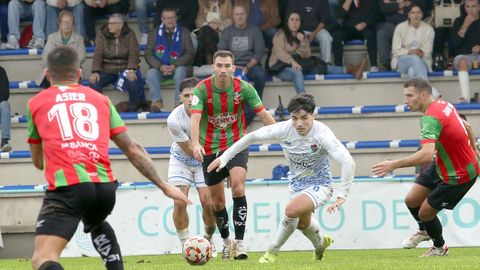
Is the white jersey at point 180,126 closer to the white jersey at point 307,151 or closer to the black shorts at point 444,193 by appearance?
the white jersey at point 307,151

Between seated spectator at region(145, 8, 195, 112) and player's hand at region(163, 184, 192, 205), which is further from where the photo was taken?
seated spectator at region(145, 8, 195, 112)

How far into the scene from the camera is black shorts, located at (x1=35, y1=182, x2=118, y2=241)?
303 inches

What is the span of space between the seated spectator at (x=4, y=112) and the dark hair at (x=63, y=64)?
12.5m

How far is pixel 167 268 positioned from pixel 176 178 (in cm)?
242

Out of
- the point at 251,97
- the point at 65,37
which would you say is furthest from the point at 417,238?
the point at 65,37

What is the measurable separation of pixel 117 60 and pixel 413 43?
5.61m

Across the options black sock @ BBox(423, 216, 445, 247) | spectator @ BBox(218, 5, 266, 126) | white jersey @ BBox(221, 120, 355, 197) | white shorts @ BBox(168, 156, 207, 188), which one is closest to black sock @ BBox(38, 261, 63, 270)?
white jersey @ BBox(221, 120, 355, 197)

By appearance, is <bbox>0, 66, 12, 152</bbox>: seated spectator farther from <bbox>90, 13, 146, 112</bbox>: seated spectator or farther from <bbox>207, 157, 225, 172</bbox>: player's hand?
<bbox>207, 157, 225, 172</bbox>: player's hand

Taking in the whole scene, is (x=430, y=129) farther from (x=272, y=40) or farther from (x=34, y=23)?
(x=34, y=23)

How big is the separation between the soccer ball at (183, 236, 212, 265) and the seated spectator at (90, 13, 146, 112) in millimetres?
9138

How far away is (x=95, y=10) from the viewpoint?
2258cm

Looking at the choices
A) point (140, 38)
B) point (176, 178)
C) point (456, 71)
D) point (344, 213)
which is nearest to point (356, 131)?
point (456, 71)

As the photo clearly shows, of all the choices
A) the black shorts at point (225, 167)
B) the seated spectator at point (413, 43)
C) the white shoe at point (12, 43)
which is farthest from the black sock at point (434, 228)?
the white shoe at point (12, 43)

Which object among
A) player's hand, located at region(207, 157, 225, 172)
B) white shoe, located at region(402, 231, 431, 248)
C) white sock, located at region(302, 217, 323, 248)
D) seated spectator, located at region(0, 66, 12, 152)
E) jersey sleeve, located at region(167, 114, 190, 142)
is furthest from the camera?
seated spectator, located at region(0, 66, 12, 152)
